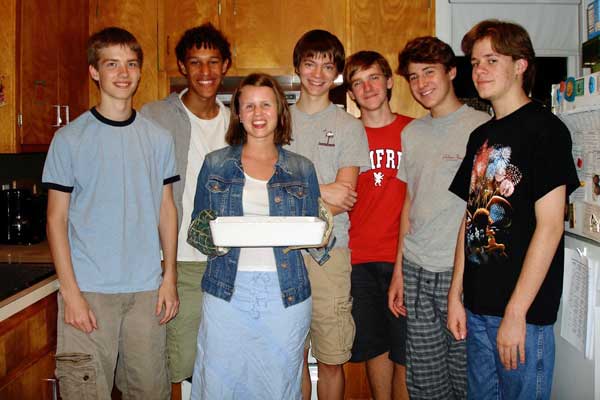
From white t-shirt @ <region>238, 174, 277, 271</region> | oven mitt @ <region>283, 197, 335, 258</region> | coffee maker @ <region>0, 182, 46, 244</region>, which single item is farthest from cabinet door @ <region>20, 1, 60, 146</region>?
oven mitt @ <region>283, 197, 335, 258</region>

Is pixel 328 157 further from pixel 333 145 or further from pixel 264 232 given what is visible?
pixel 264 232

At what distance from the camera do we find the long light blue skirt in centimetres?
161

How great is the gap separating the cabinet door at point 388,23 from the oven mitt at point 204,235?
1.38 m

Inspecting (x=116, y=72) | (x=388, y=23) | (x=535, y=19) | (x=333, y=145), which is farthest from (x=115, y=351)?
(x=535, y=19)

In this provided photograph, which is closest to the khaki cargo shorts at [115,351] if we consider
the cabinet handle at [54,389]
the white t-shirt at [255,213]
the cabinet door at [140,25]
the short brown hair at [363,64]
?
the cabinet handle at [54,389]

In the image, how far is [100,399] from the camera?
1.62 meters

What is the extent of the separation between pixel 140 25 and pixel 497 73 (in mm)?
1831

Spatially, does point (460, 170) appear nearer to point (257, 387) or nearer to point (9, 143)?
point (257, 387)

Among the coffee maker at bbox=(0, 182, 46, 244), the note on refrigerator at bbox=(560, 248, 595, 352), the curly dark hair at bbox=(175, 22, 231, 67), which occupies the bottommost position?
the note on refrigerator at bbox=(560, 248, 595, 352)

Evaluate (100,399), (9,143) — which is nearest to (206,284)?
(100,399)

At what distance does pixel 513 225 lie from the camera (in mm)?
1432

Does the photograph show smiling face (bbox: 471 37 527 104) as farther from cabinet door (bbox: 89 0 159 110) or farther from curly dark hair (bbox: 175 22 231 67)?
cabinet door (bbox: 89 0 159 110)

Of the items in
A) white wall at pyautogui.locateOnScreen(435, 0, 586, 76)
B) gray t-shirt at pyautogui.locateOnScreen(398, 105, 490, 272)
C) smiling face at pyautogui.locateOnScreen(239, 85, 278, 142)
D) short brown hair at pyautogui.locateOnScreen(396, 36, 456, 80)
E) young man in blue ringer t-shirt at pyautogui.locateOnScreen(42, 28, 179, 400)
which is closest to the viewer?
young man in blue ringer t-shirt at pyautogui.locateOnScreen(42, 28, 179, 400)

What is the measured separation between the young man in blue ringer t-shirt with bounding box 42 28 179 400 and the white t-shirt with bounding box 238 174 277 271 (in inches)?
12.5
